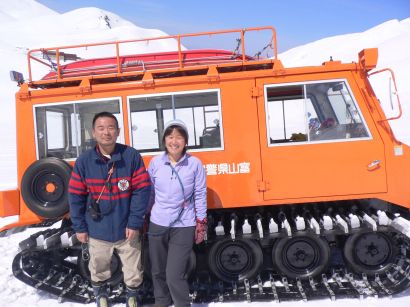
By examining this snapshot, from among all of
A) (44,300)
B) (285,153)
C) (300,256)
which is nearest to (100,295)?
(44,300)

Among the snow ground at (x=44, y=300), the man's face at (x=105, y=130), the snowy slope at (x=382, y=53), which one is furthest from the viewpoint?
the snowy slope at (x=382, y=53)

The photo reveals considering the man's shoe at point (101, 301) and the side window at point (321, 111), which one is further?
the side window at point (321, 111)

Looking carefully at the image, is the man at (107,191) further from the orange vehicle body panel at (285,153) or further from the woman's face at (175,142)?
the orange vehicle body panel at (285,153)

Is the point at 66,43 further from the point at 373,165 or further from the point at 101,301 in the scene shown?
the point at 373,165

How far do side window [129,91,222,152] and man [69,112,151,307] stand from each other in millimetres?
1033

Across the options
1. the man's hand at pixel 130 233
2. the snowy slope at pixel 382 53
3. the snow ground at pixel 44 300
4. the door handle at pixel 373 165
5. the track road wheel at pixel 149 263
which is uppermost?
the snowy slope at pixel 382 53

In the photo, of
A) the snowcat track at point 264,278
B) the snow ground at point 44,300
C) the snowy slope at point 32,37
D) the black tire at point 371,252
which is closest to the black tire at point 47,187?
the snowcat track at point 264,278

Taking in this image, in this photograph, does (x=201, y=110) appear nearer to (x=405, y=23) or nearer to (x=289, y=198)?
(x=289, y=198)

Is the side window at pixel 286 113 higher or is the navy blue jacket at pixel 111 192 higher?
the side window at pixel 286 113

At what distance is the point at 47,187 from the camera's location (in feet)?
15.6

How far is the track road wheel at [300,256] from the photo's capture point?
16.1 ft

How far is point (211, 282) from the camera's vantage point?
17.1ft

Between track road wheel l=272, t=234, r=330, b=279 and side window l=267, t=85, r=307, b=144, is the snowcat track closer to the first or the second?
track road wheel l=272, t=234, r=330, b=279

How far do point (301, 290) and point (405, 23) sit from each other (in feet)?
244
